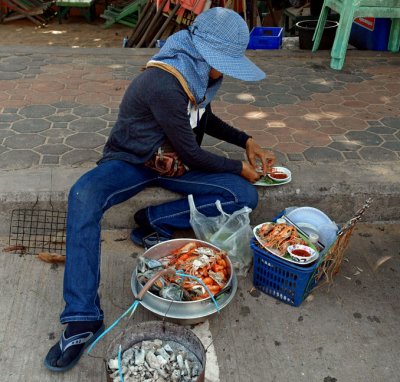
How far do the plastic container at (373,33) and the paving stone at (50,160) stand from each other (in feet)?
16.1

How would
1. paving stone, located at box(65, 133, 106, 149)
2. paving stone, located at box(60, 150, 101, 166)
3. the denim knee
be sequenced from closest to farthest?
the denim knee, paving stone, located at box(60, 150, 101, 166), paving stone, located at box(65, 133, 106, 149)

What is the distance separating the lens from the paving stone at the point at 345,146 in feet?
13.3

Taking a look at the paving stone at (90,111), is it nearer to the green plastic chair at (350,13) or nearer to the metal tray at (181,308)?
the metal tray at (181,308)

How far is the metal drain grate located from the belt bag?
0.79 meters

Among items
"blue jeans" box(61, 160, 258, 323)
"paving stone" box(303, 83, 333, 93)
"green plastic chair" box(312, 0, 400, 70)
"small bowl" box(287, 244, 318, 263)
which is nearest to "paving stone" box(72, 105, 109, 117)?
"blue jeans" box(61, 160, 258, 323)

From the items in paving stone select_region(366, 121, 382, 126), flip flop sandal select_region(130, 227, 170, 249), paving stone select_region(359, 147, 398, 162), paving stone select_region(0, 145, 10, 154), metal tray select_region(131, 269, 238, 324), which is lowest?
flip flop sandal select_region(130, 227, 170, 249)

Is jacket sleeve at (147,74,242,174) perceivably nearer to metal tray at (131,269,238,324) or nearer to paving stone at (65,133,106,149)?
metal tray at (131,269,238,324)

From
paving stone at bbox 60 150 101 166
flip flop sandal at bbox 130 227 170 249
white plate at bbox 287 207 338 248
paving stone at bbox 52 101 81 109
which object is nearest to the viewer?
white plate at bbox 287 207 338 248

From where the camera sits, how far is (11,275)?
298cm

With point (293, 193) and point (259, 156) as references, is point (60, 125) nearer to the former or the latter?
point (259, 156)

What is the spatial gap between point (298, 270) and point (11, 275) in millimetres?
1661

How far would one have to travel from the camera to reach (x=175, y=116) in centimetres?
274

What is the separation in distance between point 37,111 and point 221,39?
2.47m

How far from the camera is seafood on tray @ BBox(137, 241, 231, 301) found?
102 inches
